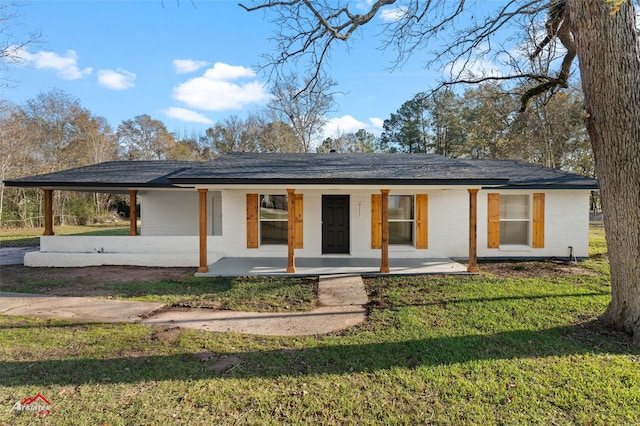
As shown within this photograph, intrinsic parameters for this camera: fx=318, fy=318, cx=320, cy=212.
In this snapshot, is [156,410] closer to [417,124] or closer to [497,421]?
[497,421]

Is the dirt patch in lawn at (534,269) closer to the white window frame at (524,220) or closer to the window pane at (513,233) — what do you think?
the white window frame at (524,220)

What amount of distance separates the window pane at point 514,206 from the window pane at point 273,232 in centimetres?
708

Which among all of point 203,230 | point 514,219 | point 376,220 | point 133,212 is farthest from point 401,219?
point 133,212

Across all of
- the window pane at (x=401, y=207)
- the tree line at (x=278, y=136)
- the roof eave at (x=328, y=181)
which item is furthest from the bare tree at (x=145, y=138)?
the window pane at (x=401, y=207)

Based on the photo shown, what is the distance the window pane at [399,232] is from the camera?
10250mm

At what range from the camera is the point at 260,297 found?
249 inches

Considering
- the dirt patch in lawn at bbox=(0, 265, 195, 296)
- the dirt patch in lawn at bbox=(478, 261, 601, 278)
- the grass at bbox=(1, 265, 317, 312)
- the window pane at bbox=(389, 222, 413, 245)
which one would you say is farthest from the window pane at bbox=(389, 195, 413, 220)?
the dirt patch in lawn at bbox=(0, 265, 195, 296)

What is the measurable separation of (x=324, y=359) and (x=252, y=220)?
21.9ft

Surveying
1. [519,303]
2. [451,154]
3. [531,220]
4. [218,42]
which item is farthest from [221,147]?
[519,303]

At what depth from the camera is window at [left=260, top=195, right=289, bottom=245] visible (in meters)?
10.0

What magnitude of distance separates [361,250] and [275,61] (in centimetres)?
584

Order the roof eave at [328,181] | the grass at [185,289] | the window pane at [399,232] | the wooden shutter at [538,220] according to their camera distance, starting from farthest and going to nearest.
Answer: the window pane at [399,232] < the wooden shutter at [538,220] < the roof eave at [328,181] < the grass at [185,289]

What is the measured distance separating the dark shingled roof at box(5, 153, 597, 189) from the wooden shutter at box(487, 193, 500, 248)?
2.26ft

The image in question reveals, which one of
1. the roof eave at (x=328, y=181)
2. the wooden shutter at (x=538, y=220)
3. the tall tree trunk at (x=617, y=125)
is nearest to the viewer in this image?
the tall tree trunk at (x=617, y=125)
